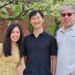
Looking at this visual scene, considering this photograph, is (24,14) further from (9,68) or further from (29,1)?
(9,68)

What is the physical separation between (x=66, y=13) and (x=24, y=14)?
8.40m

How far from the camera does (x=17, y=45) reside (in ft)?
19.1

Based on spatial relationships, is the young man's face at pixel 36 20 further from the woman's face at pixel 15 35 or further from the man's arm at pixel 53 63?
the man's arm at pixel 53 63

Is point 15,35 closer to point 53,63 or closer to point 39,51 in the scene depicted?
point 39,51

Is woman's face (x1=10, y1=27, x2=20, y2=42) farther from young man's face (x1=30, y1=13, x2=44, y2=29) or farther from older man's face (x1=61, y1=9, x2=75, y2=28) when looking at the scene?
older man's face (x1=61, y1=9, x2=75, y2=28)

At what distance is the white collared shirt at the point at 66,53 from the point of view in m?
4.90

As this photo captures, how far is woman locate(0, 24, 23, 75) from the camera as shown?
18.7ft

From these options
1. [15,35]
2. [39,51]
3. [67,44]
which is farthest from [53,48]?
[15,35]

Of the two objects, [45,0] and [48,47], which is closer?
[48,47]

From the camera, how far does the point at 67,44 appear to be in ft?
16.2

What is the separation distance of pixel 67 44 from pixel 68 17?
17.1 inches

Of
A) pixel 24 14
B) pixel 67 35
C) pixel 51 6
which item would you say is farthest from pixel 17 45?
pixel 24 14

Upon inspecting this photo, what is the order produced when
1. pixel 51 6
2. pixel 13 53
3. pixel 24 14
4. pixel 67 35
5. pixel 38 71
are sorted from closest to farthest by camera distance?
pixel 67 35 < pixel 38 71 < pixel 13 53 < pixel 51 6 < pixel 24 14

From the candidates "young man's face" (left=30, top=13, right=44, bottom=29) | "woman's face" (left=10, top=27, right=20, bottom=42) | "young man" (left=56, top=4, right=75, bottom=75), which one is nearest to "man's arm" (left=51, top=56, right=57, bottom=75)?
"young man" (left=56, top=4, right=75, bottom=75)
